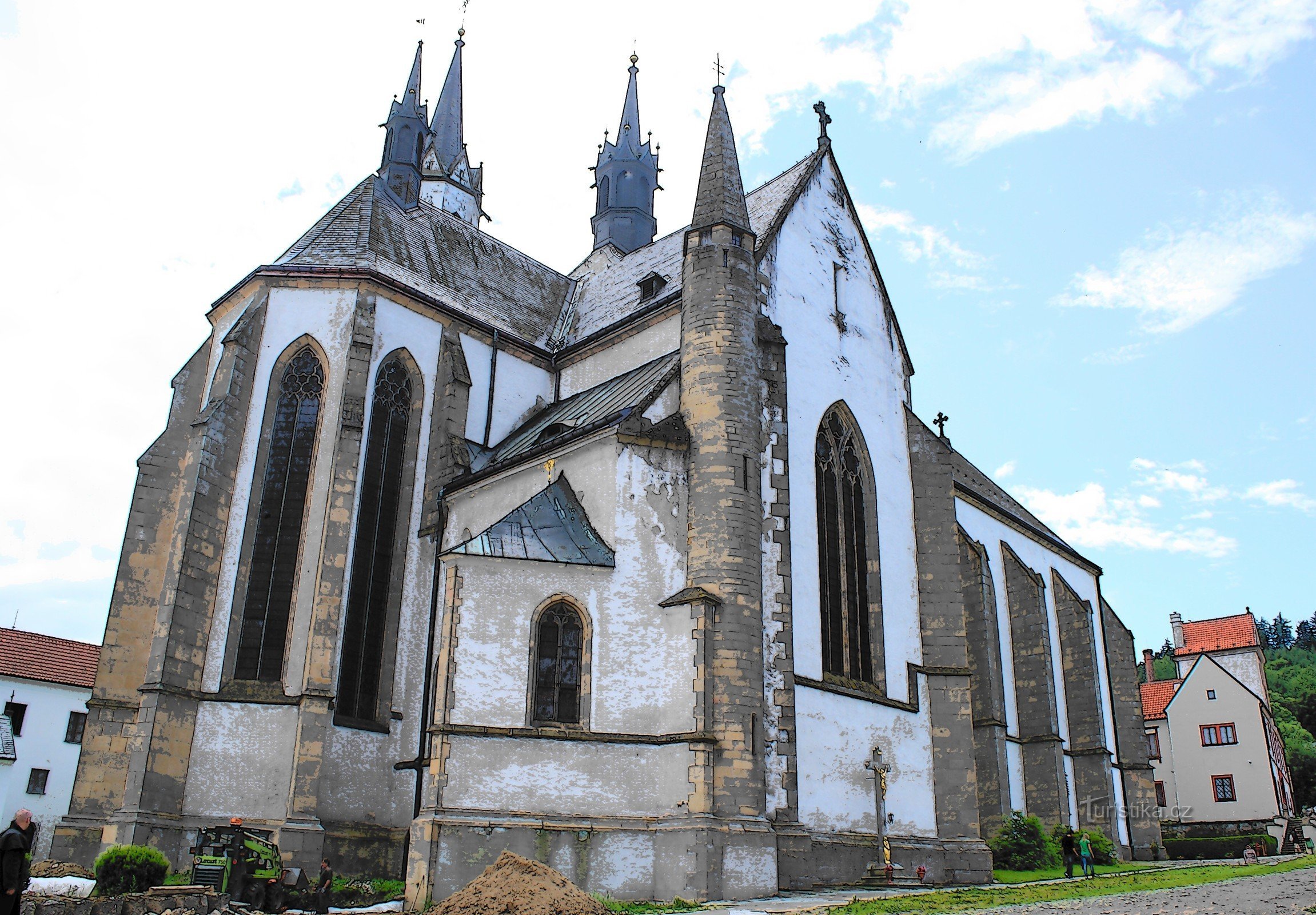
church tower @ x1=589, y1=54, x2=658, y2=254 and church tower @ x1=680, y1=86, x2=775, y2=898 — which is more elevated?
church tower @ x1=589, y1=54, x2=658, y2=254

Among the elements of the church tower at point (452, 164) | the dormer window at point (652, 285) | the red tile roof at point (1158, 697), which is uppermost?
the church tower at point (452, 164)

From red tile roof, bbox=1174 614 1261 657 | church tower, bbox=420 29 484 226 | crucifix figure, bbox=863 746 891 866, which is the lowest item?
crucifix figure, bbox=863 746 891 866

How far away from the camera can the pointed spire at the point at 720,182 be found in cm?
2088

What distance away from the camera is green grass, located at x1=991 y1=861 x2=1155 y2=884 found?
70.9 ft

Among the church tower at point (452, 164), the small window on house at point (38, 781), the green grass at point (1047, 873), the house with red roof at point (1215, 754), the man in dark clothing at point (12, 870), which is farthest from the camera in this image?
the house with red roof at point (1215, 754)

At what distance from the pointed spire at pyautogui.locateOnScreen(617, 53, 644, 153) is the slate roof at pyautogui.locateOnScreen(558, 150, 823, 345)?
9193 millimetres

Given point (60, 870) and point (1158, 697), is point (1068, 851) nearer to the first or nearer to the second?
point (60, 870)

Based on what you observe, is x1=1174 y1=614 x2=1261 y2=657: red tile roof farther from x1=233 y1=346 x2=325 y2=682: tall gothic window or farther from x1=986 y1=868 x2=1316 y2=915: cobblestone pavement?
x1=233 y1=346 x2=325 y2=682: tall gothic window

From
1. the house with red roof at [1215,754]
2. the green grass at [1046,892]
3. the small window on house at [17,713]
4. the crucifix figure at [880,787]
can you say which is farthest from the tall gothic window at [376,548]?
the house with red roof at [1215,754]

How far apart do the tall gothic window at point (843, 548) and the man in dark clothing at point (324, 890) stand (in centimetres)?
976

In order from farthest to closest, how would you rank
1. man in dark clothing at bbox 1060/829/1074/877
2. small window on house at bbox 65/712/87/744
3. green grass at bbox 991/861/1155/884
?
1. small window on house at bbox 65/712/87/744
2. man in dark clothing at bbox 1060/829/1074/877
3. green grass at bbox 991/861/1155/884

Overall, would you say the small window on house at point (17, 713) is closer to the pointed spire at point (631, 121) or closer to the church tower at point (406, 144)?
the church tower at point (406, 144)

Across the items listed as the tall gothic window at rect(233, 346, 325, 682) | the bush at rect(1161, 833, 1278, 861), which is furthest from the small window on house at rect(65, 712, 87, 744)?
the bush at rect(1161, 833, 1278, 861)

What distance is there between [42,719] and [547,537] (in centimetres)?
2658
